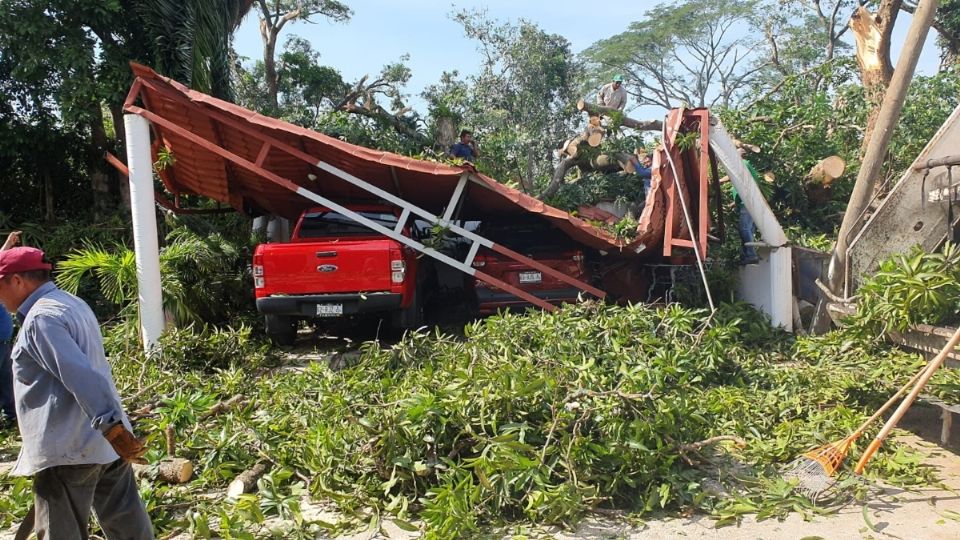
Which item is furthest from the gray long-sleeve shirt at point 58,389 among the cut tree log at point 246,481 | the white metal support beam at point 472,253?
the white metal support beam at point 472,253

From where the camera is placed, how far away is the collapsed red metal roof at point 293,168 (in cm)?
776

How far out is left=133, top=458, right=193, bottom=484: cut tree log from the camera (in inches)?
173

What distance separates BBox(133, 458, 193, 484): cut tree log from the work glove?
1.65 m

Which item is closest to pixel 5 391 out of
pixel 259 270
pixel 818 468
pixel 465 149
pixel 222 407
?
pixel 222 407

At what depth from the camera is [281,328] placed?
8.25 metres

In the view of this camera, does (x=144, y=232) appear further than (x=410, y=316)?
No

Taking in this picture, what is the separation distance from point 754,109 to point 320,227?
800cm

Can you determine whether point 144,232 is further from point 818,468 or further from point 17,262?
point 818,468

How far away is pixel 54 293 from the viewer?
2.99 meters

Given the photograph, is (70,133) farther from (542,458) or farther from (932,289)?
(932,289)

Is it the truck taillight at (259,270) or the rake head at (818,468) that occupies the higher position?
the truck taillight at (259,270)

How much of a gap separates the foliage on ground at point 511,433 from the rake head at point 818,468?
0.40ft

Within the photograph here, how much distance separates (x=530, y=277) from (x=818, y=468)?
4.82 m

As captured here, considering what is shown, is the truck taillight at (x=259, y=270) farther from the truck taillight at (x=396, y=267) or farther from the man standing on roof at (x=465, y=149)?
the man standing on roof at (x=465, y=149)
